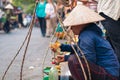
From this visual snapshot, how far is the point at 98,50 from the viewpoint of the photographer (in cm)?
467

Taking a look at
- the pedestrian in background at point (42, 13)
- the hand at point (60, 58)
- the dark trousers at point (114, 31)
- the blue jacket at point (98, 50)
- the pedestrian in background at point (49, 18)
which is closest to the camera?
Answer: the blue jacket at point (98, 50)

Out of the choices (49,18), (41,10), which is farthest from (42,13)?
(49,18)

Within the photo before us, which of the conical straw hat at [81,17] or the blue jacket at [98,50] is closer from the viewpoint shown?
the blue jacket at [98,50]

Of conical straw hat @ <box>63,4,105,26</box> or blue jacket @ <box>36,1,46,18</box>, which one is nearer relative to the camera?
conical straw hat @ <box>63,4,105,26</box>

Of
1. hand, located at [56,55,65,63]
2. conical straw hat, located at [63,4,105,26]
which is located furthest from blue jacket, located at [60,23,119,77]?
hand, located at [56,55,65,63]

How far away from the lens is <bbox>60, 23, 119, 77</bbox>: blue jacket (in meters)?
4.59

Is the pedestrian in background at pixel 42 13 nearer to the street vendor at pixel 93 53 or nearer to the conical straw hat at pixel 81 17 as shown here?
the conical straw hat at pixel 81 17

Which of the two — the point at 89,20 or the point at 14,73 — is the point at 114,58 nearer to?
the point at 89,20

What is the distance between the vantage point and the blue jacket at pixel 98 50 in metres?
4.59

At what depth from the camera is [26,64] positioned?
340 inches

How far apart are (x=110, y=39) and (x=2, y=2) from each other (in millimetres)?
22460

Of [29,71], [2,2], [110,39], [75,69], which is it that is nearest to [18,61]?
[29,71]

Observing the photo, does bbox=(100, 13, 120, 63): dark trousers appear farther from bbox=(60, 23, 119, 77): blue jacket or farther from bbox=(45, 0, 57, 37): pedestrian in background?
bbox=(45, 0, 57, 37): pedestrian in background

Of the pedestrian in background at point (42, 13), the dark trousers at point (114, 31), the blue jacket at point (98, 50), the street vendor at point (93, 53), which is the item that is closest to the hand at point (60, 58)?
the street vendor at point (93, 53)
